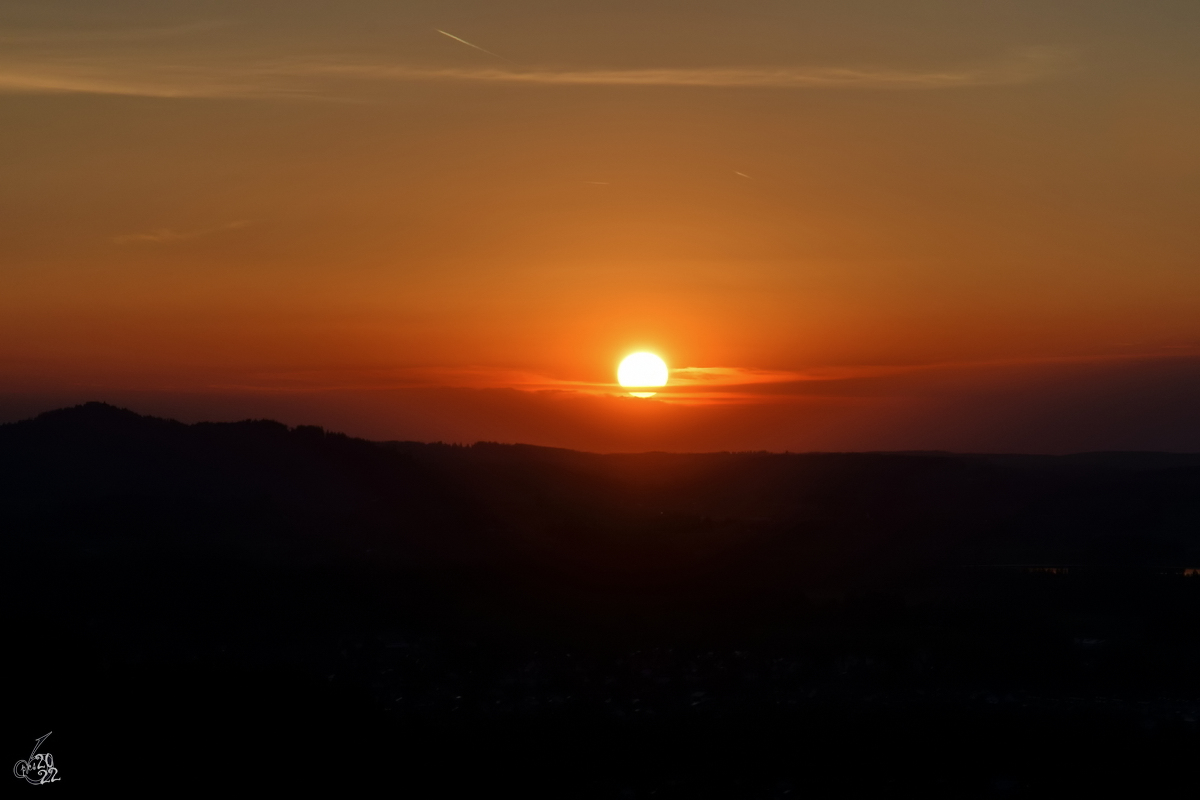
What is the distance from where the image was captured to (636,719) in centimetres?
3062

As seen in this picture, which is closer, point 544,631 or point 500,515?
point 544,631

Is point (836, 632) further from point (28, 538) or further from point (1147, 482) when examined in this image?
point (1147, 482)

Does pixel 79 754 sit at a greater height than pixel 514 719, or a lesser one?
greater

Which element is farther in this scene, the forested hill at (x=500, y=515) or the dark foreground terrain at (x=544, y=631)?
the forested hill at (x=500, y=515)

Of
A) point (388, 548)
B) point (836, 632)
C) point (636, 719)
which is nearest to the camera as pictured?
point (636, 719)

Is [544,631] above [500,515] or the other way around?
the other way around

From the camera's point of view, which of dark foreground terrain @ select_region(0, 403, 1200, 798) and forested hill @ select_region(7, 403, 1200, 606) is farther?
forested hill @ select_region(7, 403, 1200, 606)

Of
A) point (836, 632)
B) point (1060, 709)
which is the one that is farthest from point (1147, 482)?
point (1060, 709)

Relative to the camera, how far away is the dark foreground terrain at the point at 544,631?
2520cm

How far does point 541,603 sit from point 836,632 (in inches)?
395

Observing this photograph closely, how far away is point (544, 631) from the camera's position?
40.8 meters

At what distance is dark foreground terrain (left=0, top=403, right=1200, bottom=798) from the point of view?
25203 mm

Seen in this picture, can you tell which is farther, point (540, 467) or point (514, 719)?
point (540, 467)

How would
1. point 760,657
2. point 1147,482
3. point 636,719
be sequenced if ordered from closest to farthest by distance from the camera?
point 636,719 < point 760,657 < point 1147,482
